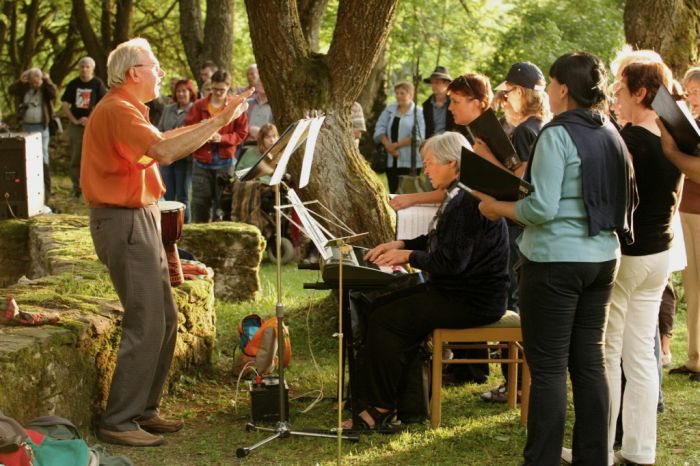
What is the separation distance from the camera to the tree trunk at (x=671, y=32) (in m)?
8.80

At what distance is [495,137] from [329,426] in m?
1.81

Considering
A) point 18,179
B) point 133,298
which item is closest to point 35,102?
point 18,179

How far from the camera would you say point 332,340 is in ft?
24.2

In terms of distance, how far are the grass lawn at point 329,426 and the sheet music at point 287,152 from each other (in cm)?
140

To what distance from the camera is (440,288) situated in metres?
5.50

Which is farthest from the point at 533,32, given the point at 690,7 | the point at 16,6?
the point at 690,7

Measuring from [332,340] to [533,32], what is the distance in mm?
17682

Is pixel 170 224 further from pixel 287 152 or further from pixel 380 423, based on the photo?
pixel 380 423

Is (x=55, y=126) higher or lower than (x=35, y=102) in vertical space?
lower

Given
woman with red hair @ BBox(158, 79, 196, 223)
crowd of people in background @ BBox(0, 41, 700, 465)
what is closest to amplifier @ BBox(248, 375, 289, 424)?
crowd of people in background @ BBox(0, 41, 700, 465)

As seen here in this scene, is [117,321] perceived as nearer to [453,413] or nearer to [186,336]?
[186,336]

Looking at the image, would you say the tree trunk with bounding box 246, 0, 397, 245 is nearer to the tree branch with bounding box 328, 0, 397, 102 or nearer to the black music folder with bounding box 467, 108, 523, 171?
the tree branch with bounding box 328, 0, 397, 102

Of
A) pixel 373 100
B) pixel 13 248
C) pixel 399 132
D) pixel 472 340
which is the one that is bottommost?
pixel 472 340

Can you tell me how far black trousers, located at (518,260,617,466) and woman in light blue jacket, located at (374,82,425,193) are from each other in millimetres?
7811
